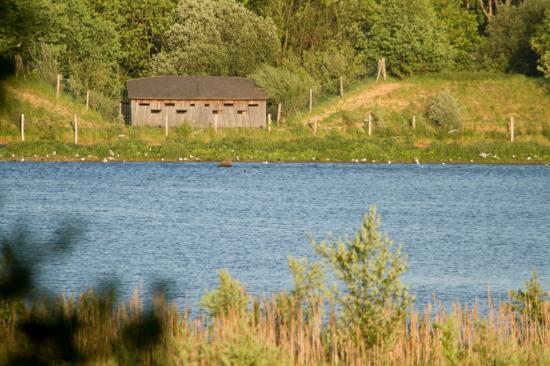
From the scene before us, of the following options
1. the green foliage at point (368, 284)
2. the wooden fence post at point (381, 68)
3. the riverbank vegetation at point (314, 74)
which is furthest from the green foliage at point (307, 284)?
the wooden fence post at point (381, 68)

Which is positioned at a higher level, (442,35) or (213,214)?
(442,35)

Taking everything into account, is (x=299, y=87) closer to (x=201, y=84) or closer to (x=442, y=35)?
(x=201, y=84)

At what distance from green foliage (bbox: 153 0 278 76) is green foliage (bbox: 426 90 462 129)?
1734cm

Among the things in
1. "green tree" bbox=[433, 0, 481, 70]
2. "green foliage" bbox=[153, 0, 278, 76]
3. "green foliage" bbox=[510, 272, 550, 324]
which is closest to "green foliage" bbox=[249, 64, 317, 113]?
"green foliage" bbox=[153, 0, 278, 76]

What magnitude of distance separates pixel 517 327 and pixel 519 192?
40.3 meters

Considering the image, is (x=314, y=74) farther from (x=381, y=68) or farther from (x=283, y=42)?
(x=283, y=42)

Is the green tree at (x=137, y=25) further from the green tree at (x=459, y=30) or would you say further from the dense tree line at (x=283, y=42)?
the green tree at (x=459, y=30)

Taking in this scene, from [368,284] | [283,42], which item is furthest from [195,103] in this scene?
[368,284]

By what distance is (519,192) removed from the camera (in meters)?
56.2

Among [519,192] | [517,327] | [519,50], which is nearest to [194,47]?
[519,50]

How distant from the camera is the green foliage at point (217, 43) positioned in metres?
90.2

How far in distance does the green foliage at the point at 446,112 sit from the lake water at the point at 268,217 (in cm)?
687

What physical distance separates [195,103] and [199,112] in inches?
28.6

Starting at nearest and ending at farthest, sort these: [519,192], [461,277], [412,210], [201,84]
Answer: [461,277] → [412,210] → [519,192] → [201,84]
